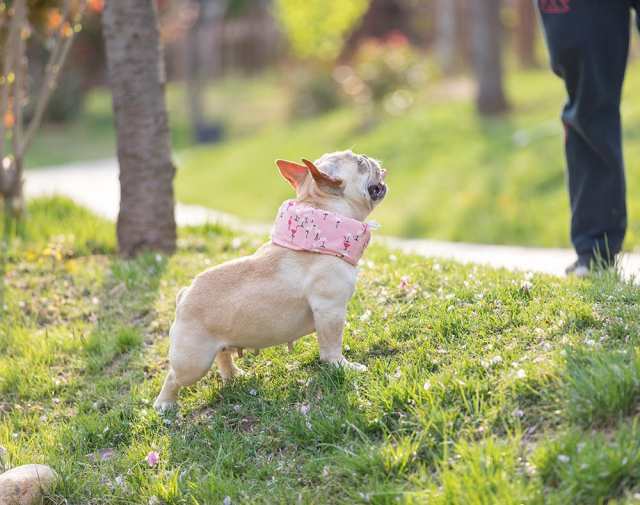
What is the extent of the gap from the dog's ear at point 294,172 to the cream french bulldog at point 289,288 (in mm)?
38

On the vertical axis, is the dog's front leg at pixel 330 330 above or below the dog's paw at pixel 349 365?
above

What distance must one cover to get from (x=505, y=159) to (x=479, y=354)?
7.61 meters

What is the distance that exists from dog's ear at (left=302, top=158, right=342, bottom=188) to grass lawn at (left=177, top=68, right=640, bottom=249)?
3.71 m

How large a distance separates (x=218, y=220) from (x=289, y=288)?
3759 millimetres

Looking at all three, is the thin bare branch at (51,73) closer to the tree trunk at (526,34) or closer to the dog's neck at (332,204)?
the dog's neck at (332,204)

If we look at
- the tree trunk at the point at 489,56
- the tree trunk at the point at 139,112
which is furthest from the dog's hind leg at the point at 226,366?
the tree trunk at the point at 489,56

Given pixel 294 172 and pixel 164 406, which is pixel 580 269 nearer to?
pixel 294 172

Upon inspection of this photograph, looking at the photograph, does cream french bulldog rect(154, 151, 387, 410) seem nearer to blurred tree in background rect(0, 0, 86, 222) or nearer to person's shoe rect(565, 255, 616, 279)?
person's shoe rect(565, 255, 616, 279)

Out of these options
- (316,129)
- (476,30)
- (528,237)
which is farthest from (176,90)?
(528,237)

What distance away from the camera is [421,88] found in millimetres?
18203

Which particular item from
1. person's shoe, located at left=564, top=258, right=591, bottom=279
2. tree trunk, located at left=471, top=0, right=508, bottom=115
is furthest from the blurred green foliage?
person's shoe, located at left=564, top=258, right=591, bottom=279

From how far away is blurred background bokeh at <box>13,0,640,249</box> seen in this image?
376 inches

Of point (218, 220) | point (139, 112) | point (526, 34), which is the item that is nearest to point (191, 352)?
point (139, 112)

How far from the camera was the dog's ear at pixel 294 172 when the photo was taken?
3820 millimetres
